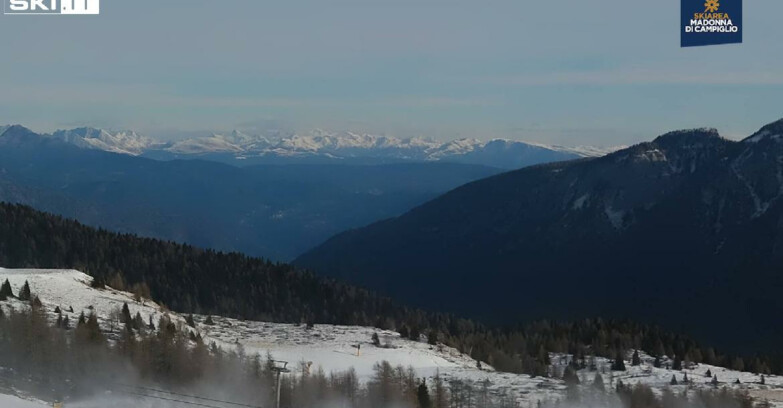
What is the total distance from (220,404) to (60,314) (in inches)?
1275

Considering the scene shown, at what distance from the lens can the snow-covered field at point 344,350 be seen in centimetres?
13088

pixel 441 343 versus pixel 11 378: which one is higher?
pixel 11 378

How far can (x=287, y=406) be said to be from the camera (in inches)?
4028

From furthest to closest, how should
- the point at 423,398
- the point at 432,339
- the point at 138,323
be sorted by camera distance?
the point at 432,339 < the point at 138,323 < the point at 423,398

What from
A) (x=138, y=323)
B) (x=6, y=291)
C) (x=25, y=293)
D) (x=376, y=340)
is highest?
(x=6, y=291)

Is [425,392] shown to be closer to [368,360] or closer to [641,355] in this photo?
[368,360]

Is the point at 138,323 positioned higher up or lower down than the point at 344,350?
higher up

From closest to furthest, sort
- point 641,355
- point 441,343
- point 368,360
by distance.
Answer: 1. point 368,360
2. point 441,343
3. point 641,355

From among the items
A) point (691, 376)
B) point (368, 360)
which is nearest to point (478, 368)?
point (368, 360)

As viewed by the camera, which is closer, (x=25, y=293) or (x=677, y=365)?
(x=25, y=293)

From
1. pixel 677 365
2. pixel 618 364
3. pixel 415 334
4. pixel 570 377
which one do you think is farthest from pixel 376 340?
pixel 677 365

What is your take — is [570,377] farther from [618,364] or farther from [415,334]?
[415,334]

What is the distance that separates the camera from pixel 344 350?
493 ft

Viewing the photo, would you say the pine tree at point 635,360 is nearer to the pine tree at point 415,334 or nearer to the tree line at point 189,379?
the pine tree at point 415,334
